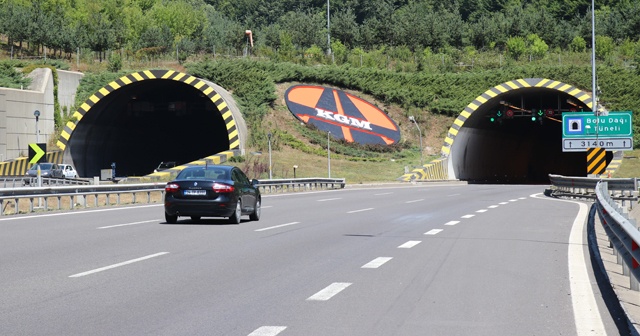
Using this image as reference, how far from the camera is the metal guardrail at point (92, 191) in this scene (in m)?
26.2

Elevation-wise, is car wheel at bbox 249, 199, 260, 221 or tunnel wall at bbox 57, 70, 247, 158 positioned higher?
tunnel wall at bbox 57, 70, 247, 158

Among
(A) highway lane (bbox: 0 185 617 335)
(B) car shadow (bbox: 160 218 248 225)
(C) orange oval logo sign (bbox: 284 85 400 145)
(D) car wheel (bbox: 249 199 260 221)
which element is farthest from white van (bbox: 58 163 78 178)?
(A) highway lane (bbox: 0 185 617 335)

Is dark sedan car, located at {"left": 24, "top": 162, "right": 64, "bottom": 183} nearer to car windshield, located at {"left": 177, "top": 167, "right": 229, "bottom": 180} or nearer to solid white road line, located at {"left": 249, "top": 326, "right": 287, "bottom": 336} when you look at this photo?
car windshield, located at {"left": 177, "top": 167, "right": 229, "bottom": 180}

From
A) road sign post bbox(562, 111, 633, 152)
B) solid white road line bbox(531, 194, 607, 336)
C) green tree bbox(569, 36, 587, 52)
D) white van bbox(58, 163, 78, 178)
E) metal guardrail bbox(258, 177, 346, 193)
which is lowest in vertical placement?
solid white road line bbox(531, 194, 607, 336)

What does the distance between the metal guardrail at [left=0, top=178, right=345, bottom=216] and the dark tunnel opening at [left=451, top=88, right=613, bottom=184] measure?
17.5 metres

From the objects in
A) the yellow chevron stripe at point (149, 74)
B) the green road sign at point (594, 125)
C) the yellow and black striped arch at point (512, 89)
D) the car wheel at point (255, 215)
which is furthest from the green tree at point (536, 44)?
the car wheel at point (255, 215)

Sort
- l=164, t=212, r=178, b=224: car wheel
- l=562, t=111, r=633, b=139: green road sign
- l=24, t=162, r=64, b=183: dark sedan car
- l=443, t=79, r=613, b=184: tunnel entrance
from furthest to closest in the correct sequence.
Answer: l=443, t=79, r=613, b=184: tunnel entrance < l=24, t=162, r=64, b=183: dark sedan car < l=562, t=111, r=633, b=139: green road sign < l=164, t=212, r=178, b=224: car wheel

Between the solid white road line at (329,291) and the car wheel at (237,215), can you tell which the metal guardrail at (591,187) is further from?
the solid white road line at (329,291)

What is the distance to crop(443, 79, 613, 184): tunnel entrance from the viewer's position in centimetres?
6388

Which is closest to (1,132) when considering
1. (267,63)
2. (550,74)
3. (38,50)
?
(267,63)

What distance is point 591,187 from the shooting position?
3569 centimetres

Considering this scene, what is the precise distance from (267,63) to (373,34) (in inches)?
1633

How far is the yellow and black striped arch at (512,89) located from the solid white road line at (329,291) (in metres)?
53.1

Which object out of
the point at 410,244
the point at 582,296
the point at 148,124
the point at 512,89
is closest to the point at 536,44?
the point at 512,89
